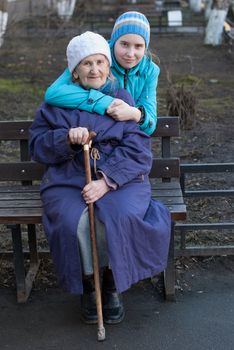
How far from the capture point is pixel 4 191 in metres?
3.98

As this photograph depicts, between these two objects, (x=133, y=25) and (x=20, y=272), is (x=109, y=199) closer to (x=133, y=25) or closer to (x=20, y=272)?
(x=20, y=272)

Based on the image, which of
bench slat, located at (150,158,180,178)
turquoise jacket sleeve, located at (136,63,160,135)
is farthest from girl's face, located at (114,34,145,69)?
bench slat, located at (150,158,180,178)

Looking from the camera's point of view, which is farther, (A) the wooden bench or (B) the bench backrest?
(B) the bench backrest

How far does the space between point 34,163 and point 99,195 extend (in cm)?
93

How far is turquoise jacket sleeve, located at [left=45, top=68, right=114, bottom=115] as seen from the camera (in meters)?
3.43

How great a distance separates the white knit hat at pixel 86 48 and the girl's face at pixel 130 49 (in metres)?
0.20

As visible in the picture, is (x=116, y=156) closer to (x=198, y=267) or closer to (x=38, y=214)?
(x=38, y=214)

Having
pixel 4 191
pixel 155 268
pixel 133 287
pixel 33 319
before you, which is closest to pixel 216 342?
pixel 155 268

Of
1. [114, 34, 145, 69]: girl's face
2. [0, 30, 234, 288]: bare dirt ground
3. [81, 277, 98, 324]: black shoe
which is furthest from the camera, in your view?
[0, 30, 234, 288]: bare dirt ground

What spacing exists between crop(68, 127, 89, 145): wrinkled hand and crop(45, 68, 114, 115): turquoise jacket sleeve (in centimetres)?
20

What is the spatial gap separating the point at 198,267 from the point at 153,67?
1387mm

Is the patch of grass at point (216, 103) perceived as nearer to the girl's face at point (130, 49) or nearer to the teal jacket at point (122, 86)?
the teal jacket at point (122, 86)

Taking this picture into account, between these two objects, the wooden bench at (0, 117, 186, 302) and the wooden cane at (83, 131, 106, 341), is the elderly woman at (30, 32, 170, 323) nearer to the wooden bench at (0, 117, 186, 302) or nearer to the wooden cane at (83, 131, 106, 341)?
the wooden cane at (83, 131, 106, 341)

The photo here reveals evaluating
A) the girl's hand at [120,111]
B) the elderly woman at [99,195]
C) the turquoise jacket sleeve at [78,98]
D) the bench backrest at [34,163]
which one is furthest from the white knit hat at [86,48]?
the bench backrest at [34,163]
